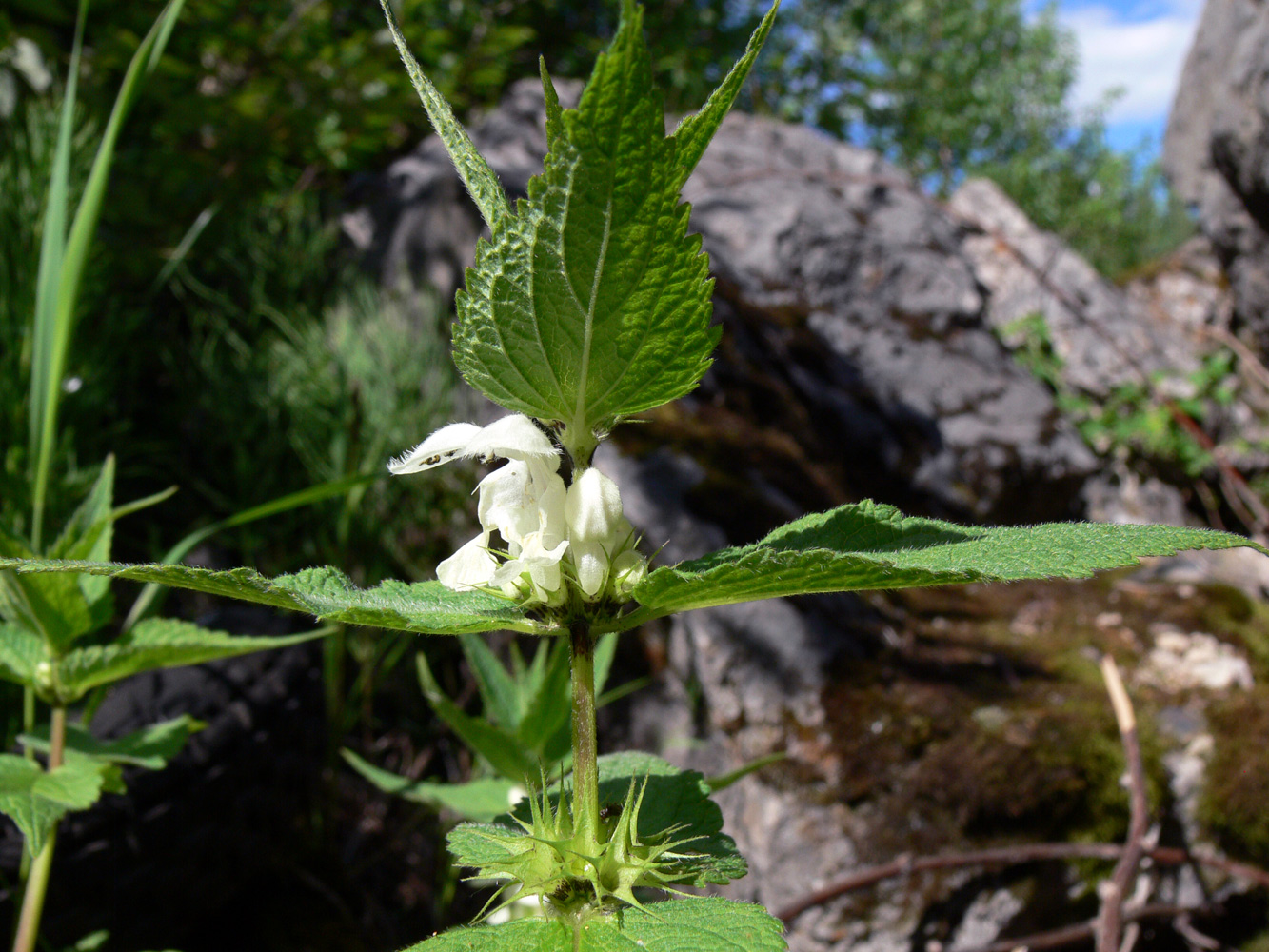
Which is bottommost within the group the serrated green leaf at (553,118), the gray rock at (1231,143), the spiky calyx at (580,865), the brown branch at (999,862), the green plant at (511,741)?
the brown branch at (999,862)

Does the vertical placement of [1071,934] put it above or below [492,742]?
below

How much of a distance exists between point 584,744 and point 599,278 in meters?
0.26

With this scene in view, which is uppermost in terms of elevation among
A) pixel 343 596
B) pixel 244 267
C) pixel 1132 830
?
pixel 244 267

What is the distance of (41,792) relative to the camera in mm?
713

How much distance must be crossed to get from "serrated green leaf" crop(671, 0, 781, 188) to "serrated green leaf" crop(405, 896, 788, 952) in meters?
0.37

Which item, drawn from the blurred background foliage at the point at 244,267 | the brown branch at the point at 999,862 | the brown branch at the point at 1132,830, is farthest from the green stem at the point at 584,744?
the blurred background foliage at the point at 244,267

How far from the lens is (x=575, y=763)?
0.46m

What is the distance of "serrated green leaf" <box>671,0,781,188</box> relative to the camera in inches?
15.3

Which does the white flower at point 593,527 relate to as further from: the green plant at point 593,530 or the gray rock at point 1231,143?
Result: the gray rock at point 1231,143

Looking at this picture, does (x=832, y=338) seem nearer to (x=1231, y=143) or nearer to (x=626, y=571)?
(x=1231, y=143)

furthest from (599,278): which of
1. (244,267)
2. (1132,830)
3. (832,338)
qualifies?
(832,338)

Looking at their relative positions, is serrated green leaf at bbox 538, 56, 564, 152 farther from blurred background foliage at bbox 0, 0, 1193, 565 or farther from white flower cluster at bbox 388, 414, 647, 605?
blurred background foliage at bbox 0, 0, 1193, 565

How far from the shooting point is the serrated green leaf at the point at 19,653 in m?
0.80

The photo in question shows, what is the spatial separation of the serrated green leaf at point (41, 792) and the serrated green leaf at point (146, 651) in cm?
8
